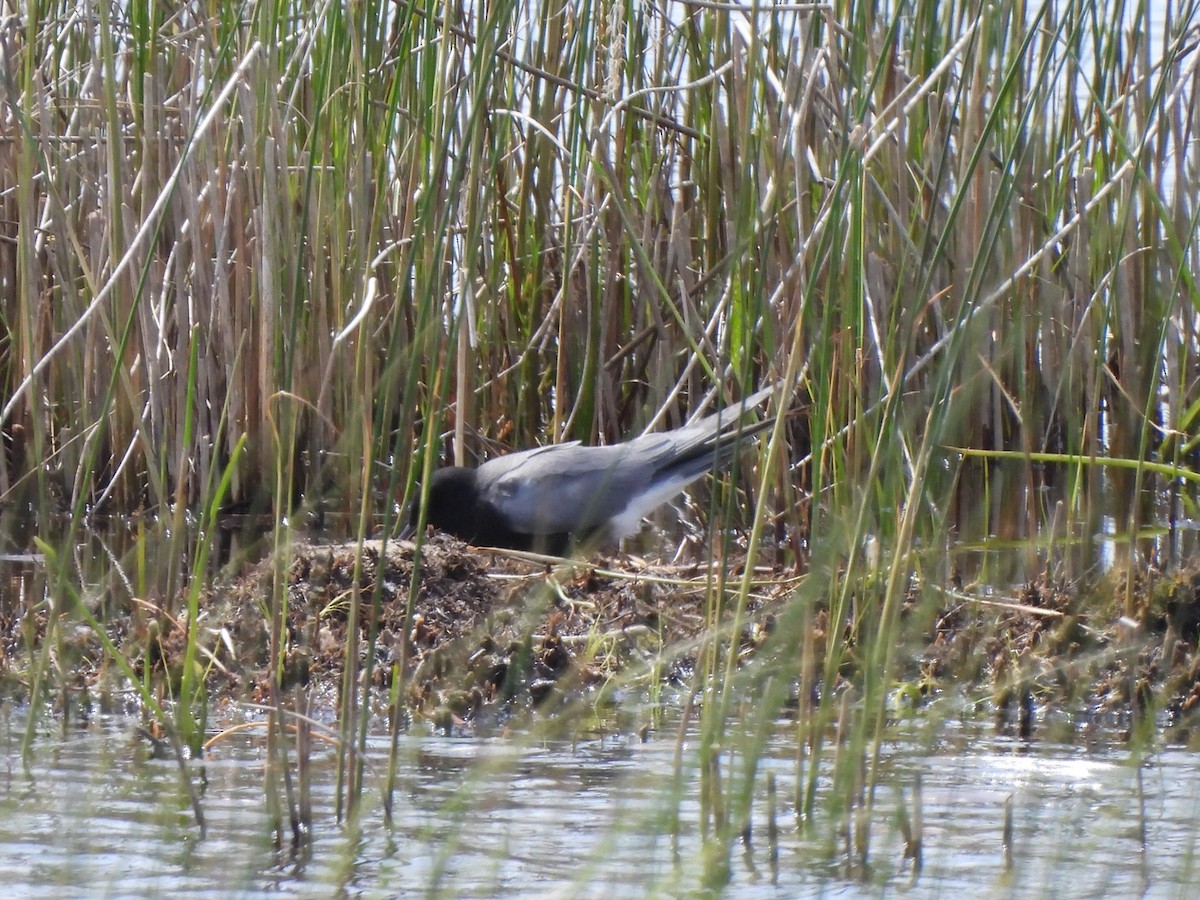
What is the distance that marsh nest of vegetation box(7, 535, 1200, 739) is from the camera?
10.4 feet

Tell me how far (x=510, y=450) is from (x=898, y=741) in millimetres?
2480

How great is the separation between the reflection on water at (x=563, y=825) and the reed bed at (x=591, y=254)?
1.58 feet

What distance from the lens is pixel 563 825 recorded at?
2.51 m

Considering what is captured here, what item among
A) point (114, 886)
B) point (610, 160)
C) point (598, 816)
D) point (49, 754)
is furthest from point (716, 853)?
point (610, 160)

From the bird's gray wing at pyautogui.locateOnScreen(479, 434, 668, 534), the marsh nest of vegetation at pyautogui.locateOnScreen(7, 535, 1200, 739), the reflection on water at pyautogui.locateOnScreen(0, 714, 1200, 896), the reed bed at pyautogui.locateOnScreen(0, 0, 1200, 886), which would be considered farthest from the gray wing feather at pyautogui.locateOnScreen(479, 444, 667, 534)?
the reflection on water at pyautogui.locateOnScreen(0, 714, 1200, 896)

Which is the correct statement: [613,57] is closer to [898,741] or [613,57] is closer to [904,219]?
[904,219]

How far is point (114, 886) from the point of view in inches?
85.0

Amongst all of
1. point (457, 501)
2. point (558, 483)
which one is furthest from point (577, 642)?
point (457, 501)

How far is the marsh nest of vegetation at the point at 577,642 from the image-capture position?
10.4ft

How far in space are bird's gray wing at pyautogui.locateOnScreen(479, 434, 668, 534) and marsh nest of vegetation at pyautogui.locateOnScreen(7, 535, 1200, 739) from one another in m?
0.58

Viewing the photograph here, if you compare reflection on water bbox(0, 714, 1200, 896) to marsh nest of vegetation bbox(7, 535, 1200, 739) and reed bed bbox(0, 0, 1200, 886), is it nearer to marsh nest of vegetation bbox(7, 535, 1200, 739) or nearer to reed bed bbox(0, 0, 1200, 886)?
marsh nest of vegetation bbox(7, 535, 1200, 739)

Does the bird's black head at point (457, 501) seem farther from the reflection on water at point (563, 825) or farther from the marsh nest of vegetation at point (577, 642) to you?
the reflection on water at point (563, 825)

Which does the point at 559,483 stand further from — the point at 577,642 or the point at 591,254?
the point at 577,642

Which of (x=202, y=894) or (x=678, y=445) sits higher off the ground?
(x=678, y=445)
